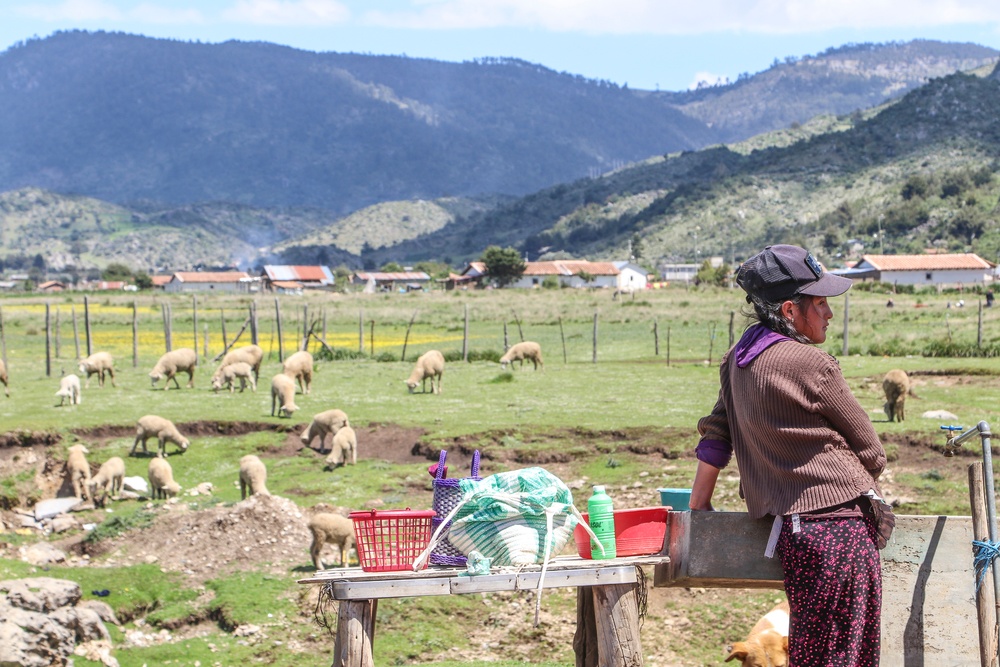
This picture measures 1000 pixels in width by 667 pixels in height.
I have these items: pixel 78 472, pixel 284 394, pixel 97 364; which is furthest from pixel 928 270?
pixel 78 472

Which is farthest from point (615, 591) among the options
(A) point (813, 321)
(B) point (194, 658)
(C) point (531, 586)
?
(B) point (194, 658)

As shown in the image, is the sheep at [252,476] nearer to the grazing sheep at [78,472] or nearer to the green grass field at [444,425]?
the green grass field at [444,425]

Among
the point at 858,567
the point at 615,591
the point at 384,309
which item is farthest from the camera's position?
the point at 384,309

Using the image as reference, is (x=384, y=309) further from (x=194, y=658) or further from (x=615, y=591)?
(x=615, y=591)

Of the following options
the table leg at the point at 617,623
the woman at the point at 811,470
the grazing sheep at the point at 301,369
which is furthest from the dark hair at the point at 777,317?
the grazing sheep at the point at 301,369

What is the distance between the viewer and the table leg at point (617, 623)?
720 centimetres

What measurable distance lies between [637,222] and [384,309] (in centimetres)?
11610

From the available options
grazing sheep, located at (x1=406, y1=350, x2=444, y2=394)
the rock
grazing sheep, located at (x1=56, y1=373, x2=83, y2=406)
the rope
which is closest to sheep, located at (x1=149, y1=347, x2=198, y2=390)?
grazing sheep, located at (x1=56, y1=373, x2=83, y2=406)

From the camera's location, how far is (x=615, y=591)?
7.20 m

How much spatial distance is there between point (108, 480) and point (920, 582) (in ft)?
55.3

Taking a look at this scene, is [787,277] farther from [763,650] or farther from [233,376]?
[233,376]

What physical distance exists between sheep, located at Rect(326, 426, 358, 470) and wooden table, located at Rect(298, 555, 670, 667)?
1449 cm

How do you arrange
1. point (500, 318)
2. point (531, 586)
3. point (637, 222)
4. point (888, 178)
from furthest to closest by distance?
point (637, 222), point (888, 178), point (500, 318), point (531, 586)

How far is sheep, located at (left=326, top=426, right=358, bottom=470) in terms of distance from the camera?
71.2 ft
